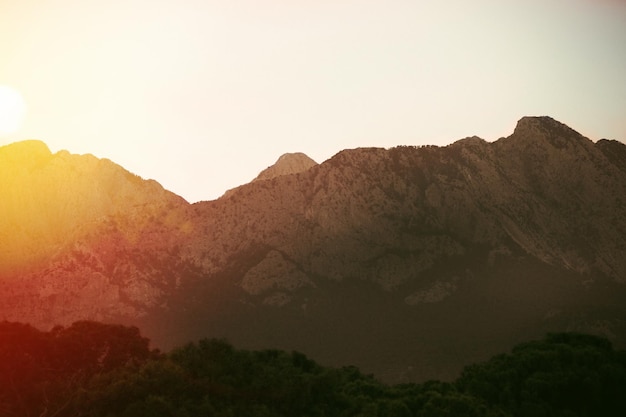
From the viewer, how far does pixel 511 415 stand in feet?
286

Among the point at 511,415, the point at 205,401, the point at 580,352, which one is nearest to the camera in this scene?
the point at 205,401

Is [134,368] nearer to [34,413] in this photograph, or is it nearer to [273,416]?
[34,413]

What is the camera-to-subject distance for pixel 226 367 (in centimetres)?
8425

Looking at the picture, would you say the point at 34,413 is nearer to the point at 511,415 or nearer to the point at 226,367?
the point at 226,367

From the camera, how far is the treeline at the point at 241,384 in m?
76.6

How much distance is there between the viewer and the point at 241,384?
272ft

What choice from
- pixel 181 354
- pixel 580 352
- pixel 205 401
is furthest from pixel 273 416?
pixel 580 352

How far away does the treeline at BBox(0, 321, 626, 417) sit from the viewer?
76.6 metres

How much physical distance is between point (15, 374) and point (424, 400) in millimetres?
46470

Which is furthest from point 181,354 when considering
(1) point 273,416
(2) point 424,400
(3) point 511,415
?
(3) point 511,415

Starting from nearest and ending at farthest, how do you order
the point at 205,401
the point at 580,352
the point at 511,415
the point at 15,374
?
1. the point at 205,401
2. the point at 15,374
3. the point at 511,415
4. the point at 580,352

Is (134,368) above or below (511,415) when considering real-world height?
above

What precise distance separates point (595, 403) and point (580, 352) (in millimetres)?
8133

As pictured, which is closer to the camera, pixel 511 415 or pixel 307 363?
pixel 511 415
